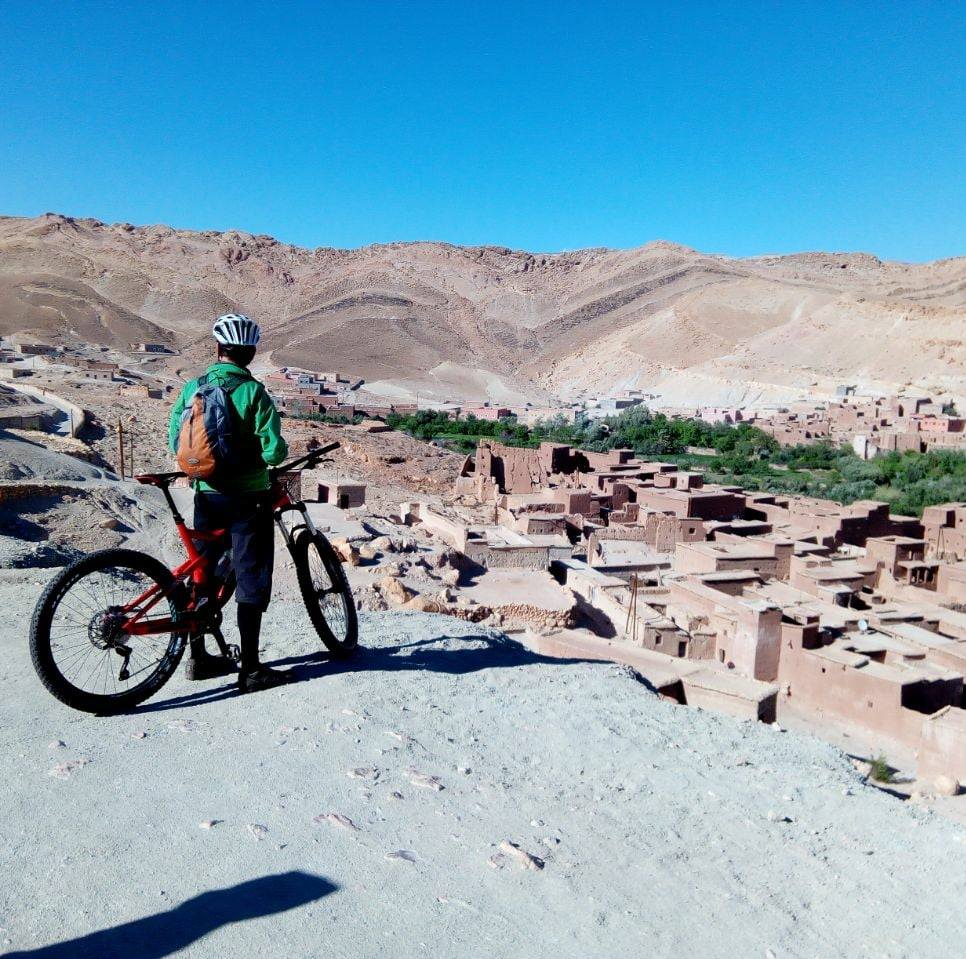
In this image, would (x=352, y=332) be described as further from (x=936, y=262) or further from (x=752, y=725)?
(x=752, y=725)

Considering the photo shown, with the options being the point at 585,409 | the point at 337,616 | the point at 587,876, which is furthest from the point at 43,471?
the point at 585,409

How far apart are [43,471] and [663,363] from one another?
59.1 metres

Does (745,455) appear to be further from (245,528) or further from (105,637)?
(105,637)

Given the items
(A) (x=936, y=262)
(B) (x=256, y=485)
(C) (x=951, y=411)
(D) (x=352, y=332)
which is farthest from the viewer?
(A) (x=936, y=262)

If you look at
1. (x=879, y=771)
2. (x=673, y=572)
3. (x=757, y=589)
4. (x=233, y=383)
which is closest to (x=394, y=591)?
(x=879, y=771)

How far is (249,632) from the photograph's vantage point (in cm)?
359

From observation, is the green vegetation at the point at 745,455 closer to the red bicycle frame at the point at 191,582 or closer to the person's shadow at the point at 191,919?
the red bicycle frame at the point at 191,582

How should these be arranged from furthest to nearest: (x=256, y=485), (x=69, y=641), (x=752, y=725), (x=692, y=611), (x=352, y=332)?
(x=352, y=332) < (x=692, y=611) < (x=752, y=725) < (x=69, y=641) < (x=256, y=485)

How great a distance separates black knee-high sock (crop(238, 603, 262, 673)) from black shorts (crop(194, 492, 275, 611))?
0.04 m

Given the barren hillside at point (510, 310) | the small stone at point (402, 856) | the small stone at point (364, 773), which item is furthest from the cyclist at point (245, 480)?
the barren hillside at point (510, 310)

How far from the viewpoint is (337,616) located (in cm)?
436

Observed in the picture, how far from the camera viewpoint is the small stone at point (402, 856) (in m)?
2.52

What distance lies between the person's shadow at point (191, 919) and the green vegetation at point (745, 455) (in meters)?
27.8

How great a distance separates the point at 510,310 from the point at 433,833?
94.6 metres
